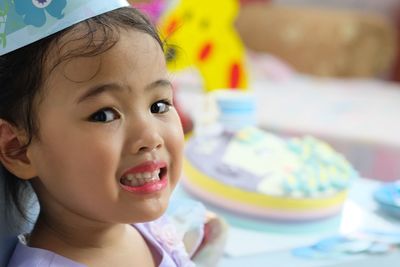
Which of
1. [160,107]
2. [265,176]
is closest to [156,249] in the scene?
[160,107]

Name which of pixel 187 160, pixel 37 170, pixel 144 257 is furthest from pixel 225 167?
pixel 37 170

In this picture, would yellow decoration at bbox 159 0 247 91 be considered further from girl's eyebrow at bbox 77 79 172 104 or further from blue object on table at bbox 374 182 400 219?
girl's eyebrow at bbox 77 79 172 104

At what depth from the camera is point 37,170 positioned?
0.60m

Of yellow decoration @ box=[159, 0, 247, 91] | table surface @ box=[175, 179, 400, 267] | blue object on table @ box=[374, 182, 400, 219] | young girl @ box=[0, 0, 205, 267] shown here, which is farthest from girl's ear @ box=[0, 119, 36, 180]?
yellow decoration @ box=[159, 0, 247, 91]

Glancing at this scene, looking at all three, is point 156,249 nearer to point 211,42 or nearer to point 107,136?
point 107,136

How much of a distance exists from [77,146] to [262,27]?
2.30m

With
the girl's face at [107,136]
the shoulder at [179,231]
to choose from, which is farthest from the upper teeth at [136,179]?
the shoulder at [179,231]

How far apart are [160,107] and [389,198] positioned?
0.53 metres

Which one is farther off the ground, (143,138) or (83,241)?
(143,138)

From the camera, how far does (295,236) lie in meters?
0.91

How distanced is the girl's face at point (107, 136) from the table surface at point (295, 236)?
27cm

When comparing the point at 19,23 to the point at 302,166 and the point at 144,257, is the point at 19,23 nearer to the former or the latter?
the point at 144,257

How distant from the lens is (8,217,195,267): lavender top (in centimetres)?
59

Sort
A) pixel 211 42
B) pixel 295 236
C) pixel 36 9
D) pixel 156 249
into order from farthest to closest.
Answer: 1. pixel 211 42
2. pixel 295 236
3. pixel 156 249
4. pixel 36 9
